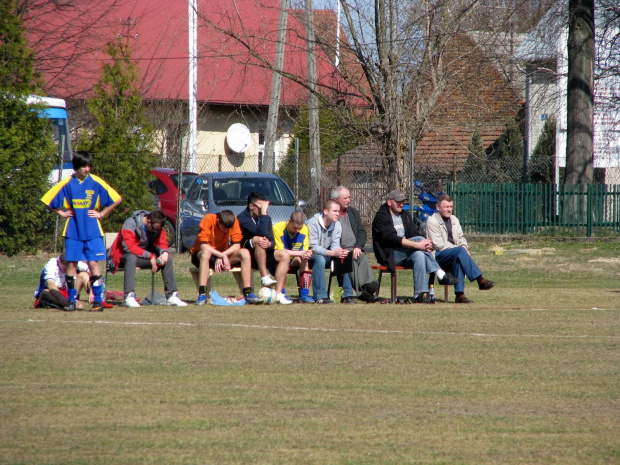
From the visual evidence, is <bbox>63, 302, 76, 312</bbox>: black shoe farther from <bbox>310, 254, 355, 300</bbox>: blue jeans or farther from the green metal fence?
the green metal fence

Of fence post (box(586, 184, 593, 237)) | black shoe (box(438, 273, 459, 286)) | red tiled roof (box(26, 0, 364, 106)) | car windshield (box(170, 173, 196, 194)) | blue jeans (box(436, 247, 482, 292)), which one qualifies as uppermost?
red tiled roof (box(26, 0, 364, 106))

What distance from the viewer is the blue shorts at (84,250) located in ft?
33.2

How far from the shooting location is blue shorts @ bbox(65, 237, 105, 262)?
10.1 m

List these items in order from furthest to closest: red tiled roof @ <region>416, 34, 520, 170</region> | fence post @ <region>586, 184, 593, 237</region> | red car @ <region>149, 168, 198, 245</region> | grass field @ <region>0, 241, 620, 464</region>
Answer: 1. fence post @ <region>586, 184, 593, 237</region>
2. red tiled roof @ <region>416, 34, 520, 170</region>
3. red car @ <region>149, 168, 198, 245</region>
4. grass field @ <region>0, 241, 620, 464</region>

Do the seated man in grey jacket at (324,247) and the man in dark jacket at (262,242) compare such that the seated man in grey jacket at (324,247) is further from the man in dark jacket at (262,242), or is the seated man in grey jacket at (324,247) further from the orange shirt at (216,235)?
the orange shirt at (216,235)

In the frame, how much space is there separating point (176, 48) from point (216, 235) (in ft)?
80.7

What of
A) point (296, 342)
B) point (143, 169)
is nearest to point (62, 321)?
point (296, 342)

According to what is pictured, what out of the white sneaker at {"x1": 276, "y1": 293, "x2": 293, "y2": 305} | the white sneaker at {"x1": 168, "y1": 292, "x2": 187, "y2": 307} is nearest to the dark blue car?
the white sneaker at {"x1": 276, "y1": 293, "x2": 293, "y2": 305}

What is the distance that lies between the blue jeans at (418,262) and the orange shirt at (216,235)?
2.17 m

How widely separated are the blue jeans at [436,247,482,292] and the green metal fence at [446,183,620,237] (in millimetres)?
9530

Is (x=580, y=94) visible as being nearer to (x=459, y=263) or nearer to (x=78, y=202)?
(x=459, y=263)

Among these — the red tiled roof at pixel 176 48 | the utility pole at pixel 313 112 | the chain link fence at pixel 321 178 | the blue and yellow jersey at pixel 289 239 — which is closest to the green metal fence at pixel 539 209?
the chain link fence at pixel 321 178

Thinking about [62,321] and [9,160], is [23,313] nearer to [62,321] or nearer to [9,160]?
[62,321]

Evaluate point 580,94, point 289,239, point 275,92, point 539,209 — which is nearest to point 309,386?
point 289,239
